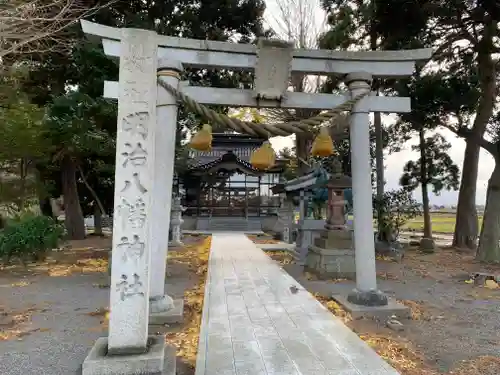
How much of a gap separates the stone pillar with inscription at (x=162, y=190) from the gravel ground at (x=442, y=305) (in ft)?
10.6

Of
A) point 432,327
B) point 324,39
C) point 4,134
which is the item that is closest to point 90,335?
point 432,327

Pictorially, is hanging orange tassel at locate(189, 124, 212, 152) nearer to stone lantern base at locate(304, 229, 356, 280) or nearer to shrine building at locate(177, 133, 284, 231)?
stone lantern base at locate(304, 229, 356, 280)

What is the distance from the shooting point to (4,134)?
11359 millimetres

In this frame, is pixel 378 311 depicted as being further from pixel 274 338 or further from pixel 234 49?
pixel 234 49

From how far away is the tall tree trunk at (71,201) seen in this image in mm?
18281

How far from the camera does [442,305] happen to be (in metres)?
6.82

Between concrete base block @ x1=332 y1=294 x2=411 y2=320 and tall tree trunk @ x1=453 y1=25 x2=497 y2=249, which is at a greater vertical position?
tall tree trunk @ x1=453 y1=25 x2=497 y2=249

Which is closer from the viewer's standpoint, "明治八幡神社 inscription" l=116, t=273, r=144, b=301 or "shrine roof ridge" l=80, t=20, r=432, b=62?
"明治八幡神社 inscription" l=116, t=273, r=144, b=301

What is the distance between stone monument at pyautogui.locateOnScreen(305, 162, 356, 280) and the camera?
8.98 meters

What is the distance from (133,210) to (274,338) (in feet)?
7.19

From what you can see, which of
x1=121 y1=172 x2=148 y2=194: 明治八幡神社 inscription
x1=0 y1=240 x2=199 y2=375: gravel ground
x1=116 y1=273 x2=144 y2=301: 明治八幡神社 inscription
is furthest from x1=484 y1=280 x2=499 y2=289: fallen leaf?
x1=121 y1=172 x2=148 y2=194: 明治八幡神社 inscription

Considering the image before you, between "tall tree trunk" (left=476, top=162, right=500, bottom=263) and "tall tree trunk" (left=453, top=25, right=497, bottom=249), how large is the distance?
257 centimetres

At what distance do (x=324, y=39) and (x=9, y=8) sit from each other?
8.76 metres

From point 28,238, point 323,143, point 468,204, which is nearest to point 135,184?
point 323,143
